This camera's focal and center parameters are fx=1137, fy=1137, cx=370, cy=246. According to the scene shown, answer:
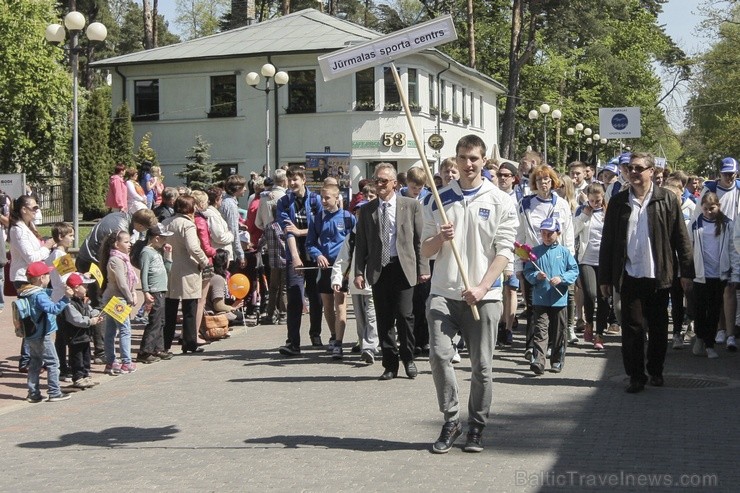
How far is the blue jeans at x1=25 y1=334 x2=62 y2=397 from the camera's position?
33.7 feet

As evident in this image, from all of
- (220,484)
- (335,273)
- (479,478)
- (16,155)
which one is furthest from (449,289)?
(16,155)

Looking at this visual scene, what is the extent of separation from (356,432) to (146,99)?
43.0 metres

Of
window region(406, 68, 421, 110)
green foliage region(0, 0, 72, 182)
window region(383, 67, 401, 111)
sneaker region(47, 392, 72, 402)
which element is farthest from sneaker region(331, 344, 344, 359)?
green foliage region(0, 0, 72, 182)

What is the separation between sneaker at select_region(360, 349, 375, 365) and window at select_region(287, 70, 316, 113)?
116 feet

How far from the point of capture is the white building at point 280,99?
4606 cm

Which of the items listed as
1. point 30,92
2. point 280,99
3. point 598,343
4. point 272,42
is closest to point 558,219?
point 598,343

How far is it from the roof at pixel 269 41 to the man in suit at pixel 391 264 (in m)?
34.6

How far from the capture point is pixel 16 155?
166ft

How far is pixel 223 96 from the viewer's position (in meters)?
48.4

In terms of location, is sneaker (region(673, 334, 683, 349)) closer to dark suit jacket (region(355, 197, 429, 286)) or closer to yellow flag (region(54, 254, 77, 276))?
dark suit jacket (region(355, 197, 429, 286))

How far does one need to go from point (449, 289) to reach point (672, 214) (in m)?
3.27

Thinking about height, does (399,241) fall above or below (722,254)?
above

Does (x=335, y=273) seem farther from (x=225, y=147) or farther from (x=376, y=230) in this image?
(x=225, y=147)

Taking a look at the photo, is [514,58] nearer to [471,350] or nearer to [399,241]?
[399,241]
